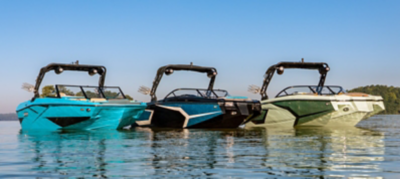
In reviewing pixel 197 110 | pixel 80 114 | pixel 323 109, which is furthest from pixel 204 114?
pixel 323 109

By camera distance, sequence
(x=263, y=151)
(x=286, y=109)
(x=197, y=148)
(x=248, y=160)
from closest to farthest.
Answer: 1. (x=248, y=160)
2. (x=263, y=151)
3. (x=197, y=148)
4. (x=286, y=109)

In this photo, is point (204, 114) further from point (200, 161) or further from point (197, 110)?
point (200, 161)

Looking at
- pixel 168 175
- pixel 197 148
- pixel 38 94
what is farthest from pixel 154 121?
pixel 168 175

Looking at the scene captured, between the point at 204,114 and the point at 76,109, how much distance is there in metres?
6.04

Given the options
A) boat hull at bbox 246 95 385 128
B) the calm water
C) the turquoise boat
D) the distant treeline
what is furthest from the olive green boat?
the distant treeline

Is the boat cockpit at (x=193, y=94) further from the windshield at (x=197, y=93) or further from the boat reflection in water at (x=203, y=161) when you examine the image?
the boat reflection in water at (x=203, y=161)

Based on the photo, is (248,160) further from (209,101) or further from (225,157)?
(209,101)

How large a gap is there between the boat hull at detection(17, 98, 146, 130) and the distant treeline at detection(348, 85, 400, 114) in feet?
452

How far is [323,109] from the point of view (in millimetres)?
27812

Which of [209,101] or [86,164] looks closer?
[86,164]

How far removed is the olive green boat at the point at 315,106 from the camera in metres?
27.8

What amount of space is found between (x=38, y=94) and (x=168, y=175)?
18859 mm

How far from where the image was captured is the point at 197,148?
1338 centimetres

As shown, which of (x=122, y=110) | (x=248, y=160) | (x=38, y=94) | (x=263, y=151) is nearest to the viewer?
(x=248, y=160)
